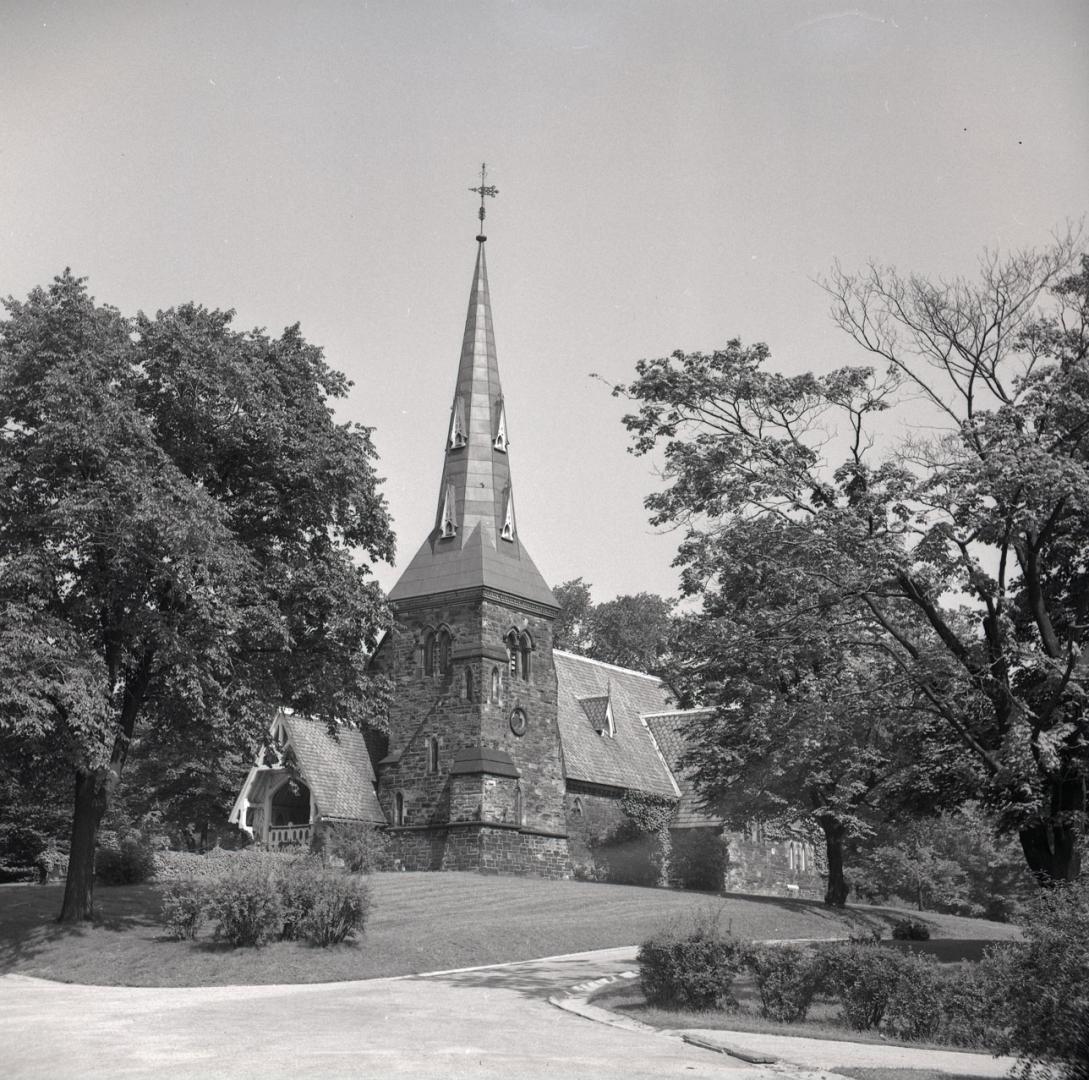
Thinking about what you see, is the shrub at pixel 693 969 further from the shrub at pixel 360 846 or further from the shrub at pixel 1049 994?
the shrub at pixel 360 846

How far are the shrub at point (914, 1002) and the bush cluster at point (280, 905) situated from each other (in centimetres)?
1033

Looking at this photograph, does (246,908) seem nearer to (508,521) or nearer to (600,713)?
(508,521)

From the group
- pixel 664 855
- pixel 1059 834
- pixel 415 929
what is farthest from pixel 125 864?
pixel 1059 834

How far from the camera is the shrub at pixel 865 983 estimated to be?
14.2m

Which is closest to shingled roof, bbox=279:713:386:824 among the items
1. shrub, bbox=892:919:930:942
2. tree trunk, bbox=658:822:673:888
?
tree trunk, bbox=658:822:673:888

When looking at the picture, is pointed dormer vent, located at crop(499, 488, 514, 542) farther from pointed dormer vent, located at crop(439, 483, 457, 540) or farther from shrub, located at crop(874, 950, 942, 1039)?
shrub, located at crop(874, 950, 942, 1039)

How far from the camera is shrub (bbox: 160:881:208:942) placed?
871 inches

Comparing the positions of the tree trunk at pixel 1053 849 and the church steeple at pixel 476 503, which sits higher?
the church steeple at pixel 476 503

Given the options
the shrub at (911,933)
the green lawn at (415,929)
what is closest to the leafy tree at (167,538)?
the green lawn at (415,929)

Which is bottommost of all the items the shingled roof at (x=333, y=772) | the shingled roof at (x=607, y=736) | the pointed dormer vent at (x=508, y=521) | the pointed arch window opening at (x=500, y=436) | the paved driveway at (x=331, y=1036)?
the paved driveway at (x=331, y=1036)

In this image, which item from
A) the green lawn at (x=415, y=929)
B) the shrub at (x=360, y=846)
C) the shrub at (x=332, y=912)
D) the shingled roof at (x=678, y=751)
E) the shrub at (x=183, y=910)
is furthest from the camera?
the shingled roof at (x=678, y=751)

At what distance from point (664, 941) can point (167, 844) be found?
2742 cm

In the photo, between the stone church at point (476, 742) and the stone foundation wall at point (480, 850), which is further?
the stone church at point (476, 742)

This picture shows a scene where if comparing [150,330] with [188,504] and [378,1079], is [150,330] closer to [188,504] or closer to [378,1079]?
[188,504]
